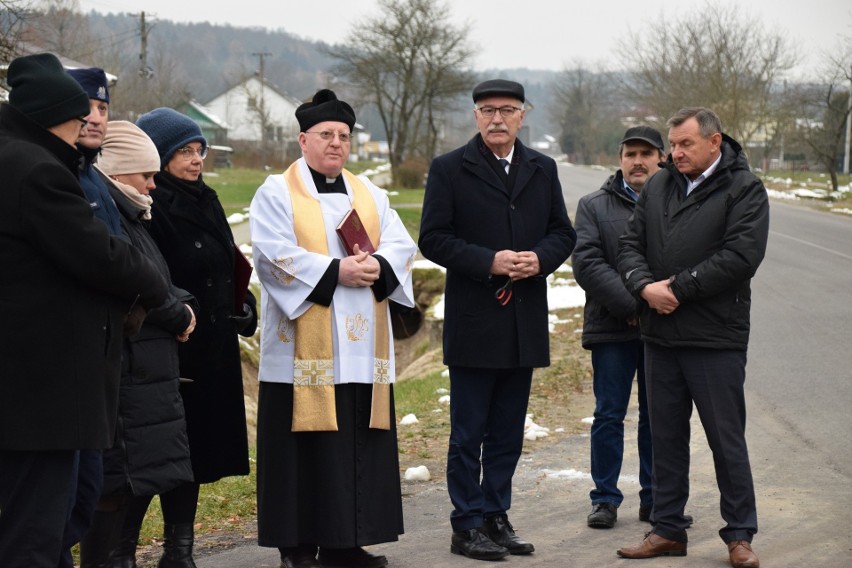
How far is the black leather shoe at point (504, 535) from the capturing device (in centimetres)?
570

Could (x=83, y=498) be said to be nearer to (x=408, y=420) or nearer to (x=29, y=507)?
(x=29, y=507)

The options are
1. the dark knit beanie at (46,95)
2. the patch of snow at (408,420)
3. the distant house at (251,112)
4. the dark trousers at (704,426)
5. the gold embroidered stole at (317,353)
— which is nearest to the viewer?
the dark knit beanie at (46,95)

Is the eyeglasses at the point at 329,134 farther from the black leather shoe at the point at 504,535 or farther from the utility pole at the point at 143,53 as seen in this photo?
the utility pole at the point at 143,53

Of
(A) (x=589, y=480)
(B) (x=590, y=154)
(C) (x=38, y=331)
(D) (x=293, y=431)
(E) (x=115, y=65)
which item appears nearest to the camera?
(C) (x=38, y=331)

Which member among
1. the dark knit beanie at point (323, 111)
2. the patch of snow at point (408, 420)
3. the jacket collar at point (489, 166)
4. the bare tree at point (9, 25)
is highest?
the bare tree at point (9, 25)

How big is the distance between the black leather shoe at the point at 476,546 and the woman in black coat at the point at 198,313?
1120mm

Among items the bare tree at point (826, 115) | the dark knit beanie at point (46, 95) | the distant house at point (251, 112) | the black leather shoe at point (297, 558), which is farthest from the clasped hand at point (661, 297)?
the distant house at point (251, 112)

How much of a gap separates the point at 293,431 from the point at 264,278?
0.75 metres

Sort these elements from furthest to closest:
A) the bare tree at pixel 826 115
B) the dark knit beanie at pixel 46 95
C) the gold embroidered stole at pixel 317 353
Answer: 1. the bare tree at pixel 826 115
2. the gold embroidered stole at pixel 317 353
3. the dark knit beanie at pixel 46 95

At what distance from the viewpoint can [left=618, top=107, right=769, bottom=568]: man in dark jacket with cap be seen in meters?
5.46

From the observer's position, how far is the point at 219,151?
238 ft

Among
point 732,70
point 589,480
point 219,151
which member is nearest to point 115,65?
point 219,151

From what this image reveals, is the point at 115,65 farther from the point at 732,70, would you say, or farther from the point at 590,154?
the point at 590,154

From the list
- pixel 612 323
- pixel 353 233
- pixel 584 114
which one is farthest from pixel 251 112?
pixel 353 233
